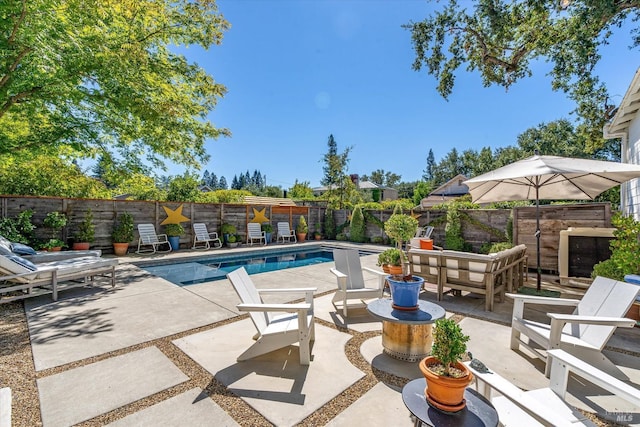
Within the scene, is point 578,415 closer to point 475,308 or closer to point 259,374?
point 259,374

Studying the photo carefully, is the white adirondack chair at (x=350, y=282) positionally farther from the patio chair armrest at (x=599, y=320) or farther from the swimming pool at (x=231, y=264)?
the swimming pool at (x=231, y=264)

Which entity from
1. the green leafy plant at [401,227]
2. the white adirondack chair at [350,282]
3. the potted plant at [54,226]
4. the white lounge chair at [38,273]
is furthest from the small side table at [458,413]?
the potted plant at [54,226]

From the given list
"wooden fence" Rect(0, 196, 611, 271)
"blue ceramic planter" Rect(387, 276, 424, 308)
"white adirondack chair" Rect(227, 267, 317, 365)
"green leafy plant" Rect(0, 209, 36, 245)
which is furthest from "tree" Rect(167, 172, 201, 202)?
"blue ceramic planter" Rect(387, 276, 424, 308)

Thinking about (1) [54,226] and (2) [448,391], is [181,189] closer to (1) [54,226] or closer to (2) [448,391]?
(1) [54,226]

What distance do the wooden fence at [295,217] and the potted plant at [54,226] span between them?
16cm

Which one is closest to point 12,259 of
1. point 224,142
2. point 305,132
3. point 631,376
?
point 224,142

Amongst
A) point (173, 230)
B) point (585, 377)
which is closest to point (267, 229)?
point (173, 230)

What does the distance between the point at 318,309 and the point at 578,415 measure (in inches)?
117

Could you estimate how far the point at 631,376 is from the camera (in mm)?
2527

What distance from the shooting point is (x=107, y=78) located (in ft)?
20.6

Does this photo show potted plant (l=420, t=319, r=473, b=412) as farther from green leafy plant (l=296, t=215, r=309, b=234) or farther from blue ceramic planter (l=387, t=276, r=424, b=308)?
green leafy plant (l=296, t=215, r=309, b=234)

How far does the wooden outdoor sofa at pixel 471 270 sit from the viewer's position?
4121 mm

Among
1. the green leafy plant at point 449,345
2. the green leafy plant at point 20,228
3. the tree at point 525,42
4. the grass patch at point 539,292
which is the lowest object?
the grass patch at point 539,292

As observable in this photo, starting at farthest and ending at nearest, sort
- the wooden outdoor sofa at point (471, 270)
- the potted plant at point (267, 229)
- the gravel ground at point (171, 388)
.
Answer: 1. the potted plant at point (267, 229)
2. the wooden outdoor sofa at point (471, 270)
3. the gravel ground at point (171, 388)
